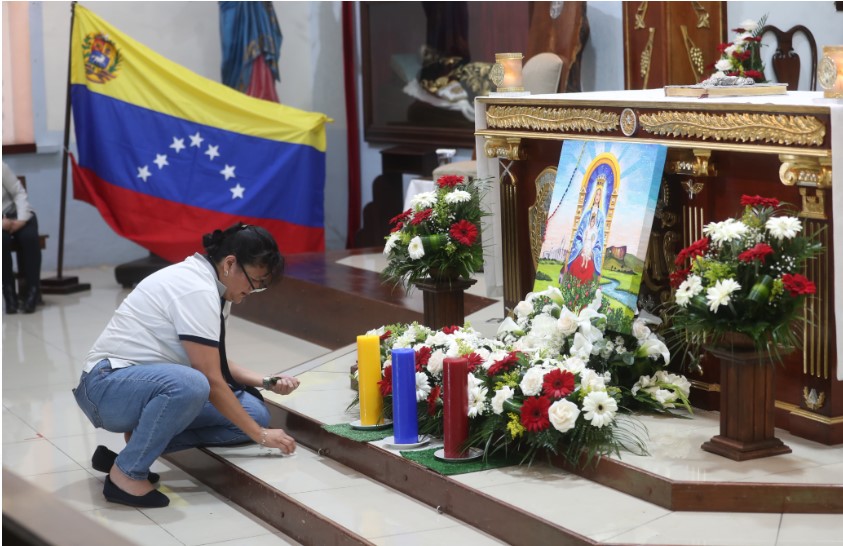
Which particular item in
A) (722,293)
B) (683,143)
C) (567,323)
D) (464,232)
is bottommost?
(567,323)

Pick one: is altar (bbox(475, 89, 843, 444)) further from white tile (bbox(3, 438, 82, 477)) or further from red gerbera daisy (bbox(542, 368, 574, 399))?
white tile (bbox(3, 438, 82, 477))

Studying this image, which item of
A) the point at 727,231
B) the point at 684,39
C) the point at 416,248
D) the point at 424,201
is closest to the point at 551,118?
the point at 424,201

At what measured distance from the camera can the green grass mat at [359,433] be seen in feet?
11.8

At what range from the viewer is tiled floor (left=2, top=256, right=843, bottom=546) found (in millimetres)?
2770

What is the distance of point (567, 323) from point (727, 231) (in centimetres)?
69

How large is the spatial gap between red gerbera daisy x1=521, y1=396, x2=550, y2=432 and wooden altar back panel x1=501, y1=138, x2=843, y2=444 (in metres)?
0.69

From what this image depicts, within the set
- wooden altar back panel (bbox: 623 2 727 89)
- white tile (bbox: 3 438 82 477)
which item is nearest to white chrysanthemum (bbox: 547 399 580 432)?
white tile (bbox: 3 438 82 477)

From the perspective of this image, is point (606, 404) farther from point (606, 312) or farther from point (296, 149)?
point (296, 149)

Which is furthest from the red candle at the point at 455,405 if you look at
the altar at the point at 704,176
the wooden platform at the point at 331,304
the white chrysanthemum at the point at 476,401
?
the wooden platform at the point at 331,304

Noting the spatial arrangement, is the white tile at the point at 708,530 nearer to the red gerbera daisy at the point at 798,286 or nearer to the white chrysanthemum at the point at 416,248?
the red gerbera daisy at the point at 798,286

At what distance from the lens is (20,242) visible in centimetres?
727

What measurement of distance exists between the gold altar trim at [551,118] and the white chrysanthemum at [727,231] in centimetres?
84

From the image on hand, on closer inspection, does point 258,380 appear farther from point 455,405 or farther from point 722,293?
point 722,293

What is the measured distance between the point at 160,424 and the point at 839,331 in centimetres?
202
